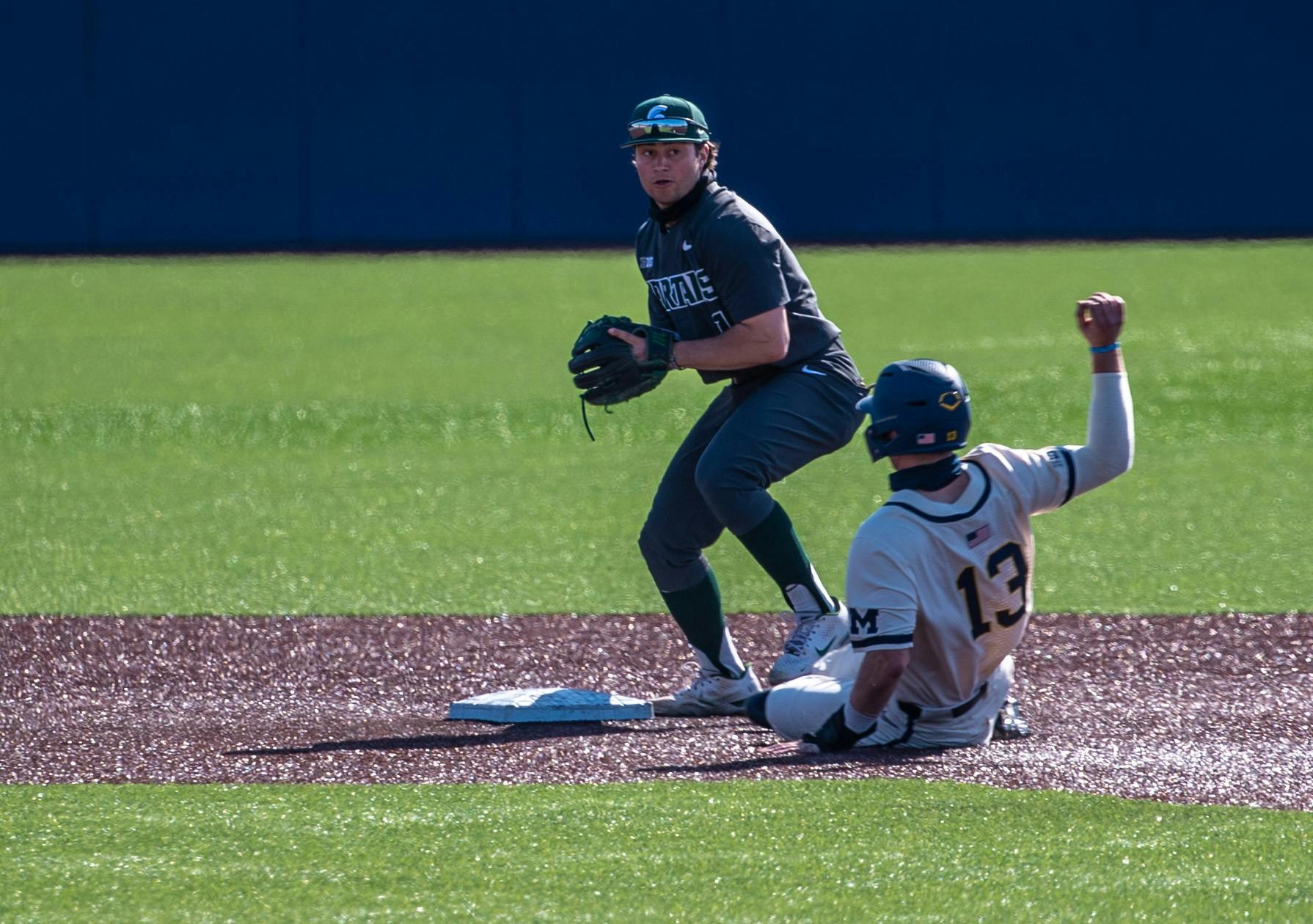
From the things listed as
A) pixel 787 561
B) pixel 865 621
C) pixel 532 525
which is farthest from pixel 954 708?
pixel 532 525

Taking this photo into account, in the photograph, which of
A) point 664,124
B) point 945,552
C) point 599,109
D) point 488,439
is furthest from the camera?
point 599,109

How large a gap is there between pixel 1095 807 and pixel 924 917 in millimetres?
865

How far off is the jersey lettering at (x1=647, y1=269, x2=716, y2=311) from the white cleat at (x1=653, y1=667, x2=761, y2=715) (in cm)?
112

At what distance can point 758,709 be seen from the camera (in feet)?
16.5

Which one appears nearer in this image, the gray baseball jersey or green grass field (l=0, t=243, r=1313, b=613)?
the gray baseball jersey

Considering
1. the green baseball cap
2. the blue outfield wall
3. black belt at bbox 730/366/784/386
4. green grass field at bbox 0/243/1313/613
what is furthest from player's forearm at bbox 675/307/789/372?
the blue outfield wall

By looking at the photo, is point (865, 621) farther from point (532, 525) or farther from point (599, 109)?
point (599, 109)

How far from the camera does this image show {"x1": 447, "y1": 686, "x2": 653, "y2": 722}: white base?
17.7 feet

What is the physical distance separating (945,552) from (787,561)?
3.43 feet

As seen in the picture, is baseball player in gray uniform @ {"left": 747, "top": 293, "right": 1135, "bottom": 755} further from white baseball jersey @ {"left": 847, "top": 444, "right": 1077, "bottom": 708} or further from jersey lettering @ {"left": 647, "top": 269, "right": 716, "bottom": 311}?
jersey lettering @ {"left": 647, "top": 269, "right": 716, "bottom": 311}

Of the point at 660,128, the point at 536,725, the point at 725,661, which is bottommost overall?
the point at 536,725

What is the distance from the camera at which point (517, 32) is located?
28.9 metres

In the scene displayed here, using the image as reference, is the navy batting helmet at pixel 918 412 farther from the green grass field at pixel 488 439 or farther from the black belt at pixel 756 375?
the green grass field at pixel 488 439

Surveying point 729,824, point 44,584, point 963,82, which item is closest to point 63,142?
point 963,82
